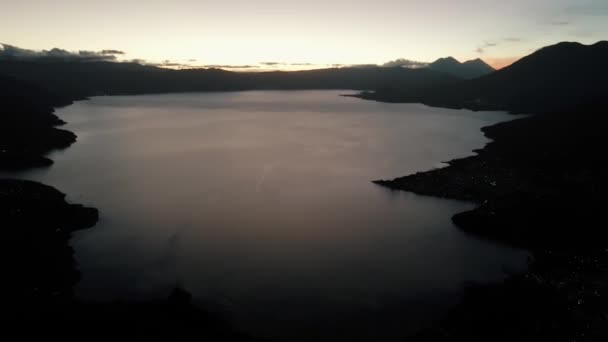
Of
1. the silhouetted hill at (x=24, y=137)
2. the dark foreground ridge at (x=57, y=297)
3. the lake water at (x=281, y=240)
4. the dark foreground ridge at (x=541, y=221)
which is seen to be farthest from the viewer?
the silhouetted hill at (x=24, y=137)

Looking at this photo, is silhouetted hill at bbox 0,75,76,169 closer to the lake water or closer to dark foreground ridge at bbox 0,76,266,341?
the lake water

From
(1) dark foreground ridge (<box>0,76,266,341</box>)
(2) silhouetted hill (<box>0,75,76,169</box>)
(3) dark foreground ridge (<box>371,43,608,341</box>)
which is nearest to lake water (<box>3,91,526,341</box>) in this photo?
(1) dark foreground ridge (<box>0,76,266,341</box>)

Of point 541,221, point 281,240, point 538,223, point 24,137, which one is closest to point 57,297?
point 281,240

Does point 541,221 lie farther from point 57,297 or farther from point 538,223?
point 57,297

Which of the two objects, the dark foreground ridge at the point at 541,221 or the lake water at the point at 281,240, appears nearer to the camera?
the dark foreground ridge at the point at 541,221

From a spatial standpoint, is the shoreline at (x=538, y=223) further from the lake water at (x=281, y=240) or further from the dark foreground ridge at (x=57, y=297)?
the dark foreground ridge at (x=57, y=297)

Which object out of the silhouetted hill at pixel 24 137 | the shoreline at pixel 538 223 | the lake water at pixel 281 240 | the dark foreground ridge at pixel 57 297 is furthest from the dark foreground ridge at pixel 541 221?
the silhouetted hill at pixel 24 137

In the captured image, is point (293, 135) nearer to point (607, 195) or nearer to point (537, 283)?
point (607, 195)
